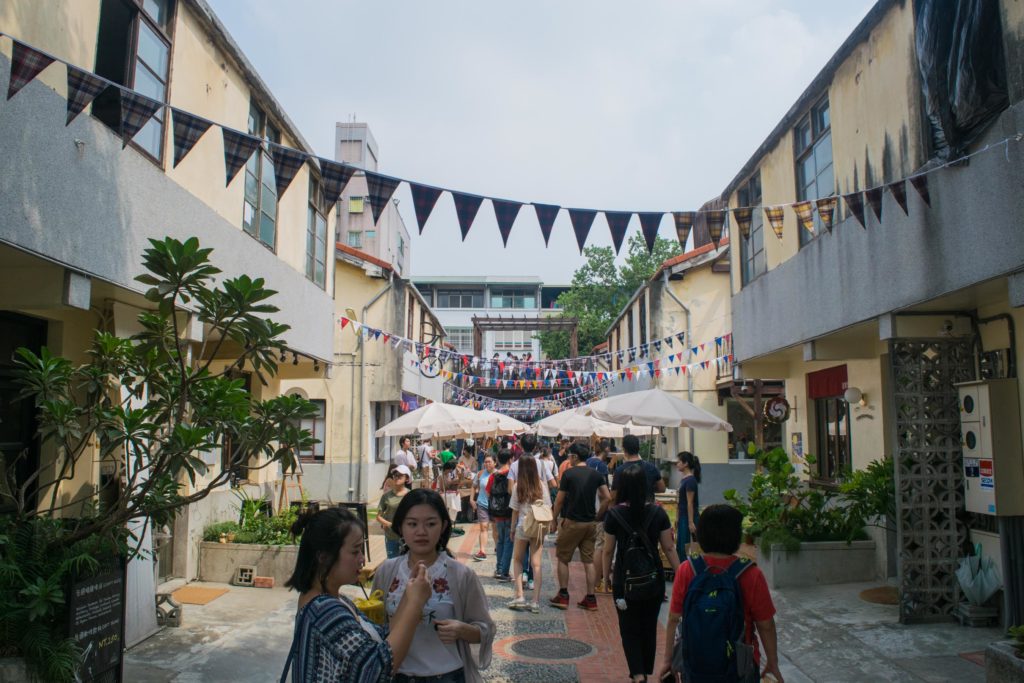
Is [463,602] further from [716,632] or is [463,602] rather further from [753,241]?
[753,241]

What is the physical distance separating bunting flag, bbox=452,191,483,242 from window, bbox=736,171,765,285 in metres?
6.94

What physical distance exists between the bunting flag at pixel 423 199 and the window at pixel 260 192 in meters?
4.22

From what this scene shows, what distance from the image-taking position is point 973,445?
746 centimetres

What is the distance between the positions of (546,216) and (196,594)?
19.8ft

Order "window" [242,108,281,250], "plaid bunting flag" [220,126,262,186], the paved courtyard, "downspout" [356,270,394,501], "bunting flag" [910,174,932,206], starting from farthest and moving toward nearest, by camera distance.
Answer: "downspout" [356,270,394,501] < "window" [242,108,281,250] < "bunting flag" [910,174,932,206] < the paved courtyard < "plaid bunting flag" [220,126,262,186]

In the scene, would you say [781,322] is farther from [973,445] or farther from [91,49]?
[91,49]

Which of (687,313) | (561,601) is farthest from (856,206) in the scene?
(687,313)

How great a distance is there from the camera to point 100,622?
5496 millimetres

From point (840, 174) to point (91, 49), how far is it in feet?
26.7

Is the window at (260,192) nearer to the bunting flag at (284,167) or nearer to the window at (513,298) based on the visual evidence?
the bunting flag at (284,167)

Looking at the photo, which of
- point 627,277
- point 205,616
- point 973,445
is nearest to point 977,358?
point 973,445

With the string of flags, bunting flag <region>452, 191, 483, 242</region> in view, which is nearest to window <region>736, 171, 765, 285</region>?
the string of flags

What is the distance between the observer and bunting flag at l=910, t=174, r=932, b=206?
717 centimetres

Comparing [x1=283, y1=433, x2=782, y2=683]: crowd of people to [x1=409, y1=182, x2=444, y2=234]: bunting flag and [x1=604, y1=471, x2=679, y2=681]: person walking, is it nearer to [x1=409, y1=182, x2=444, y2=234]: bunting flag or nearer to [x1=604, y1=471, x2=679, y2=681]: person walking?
[x1=604, y1=471, x2=679, y2=681]: person walking
